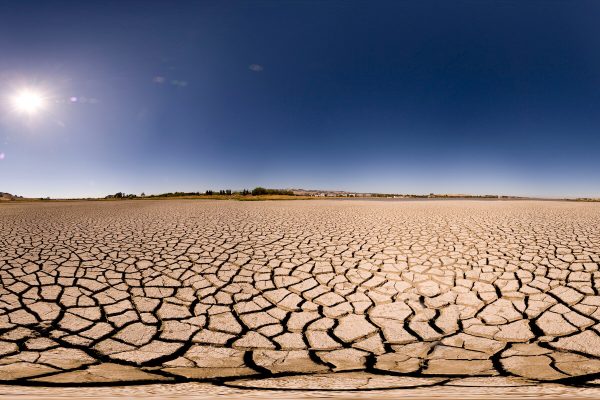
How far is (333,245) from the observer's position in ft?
14.8

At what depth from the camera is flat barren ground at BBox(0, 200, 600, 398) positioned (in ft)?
4.22

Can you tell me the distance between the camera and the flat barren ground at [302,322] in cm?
129

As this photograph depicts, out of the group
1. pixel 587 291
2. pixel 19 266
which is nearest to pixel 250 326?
pixel 587 291

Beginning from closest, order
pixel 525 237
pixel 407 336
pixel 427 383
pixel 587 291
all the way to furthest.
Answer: pixel 427 383 → pixel 407 336 → pixel 587 291 → pixel 525 237

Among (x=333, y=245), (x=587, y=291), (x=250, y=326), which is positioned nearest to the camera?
(x=250, y=326)

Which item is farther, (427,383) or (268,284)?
(268,284)

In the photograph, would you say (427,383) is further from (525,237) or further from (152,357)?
(525,237)

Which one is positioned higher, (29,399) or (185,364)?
(29,399)

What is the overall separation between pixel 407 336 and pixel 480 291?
47.1 inches

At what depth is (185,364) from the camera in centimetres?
148

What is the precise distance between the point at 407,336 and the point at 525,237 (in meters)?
4.74

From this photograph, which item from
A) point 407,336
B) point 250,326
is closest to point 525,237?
point 407,336

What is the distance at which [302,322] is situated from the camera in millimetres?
1968

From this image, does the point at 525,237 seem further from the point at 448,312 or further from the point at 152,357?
the point at 152,357
